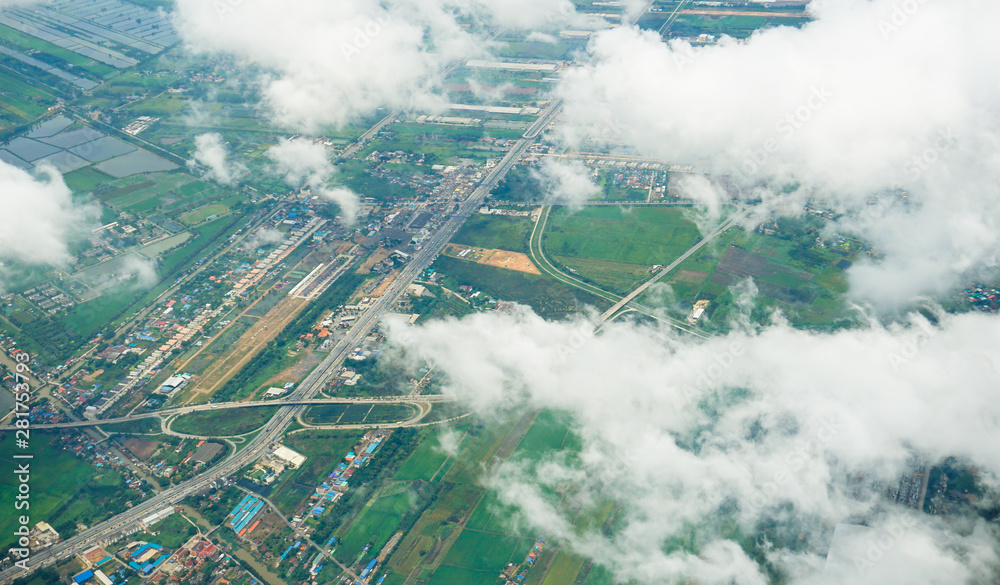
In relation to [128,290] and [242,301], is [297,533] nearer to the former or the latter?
[242,301]

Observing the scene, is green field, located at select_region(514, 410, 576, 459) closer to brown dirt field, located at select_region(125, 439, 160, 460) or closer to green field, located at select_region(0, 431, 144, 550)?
brown dirt field, located at select_region(125, 439, 160, 460)

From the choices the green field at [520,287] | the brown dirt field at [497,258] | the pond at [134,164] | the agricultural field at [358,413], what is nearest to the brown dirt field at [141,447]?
the agricultural field at [358,413]

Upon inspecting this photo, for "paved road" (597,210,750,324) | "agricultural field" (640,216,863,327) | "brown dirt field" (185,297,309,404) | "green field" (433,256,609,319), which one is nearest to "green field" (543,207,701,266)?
"paved road" (597,210,750,324)

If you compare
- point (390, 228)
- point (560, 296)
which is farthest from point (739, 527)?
point (390, 228)

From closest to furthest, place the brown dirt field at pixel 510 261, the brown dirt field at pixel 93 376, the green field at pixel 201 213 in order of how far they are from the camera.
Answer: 1. the brown dirt field at pixel 93 376
2. the brown dirt field at pixel 510 261
3. the green field at pixel 201 213

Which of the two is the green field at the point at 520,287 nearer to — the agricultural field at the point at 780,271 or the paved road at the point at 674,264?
the paved road at the point at 674,264

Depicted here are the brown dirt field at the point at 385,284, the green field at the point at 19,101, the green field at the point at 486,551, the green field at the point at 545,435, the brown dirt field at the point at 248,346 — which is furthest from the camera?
A: the green field at the point at 19,101
